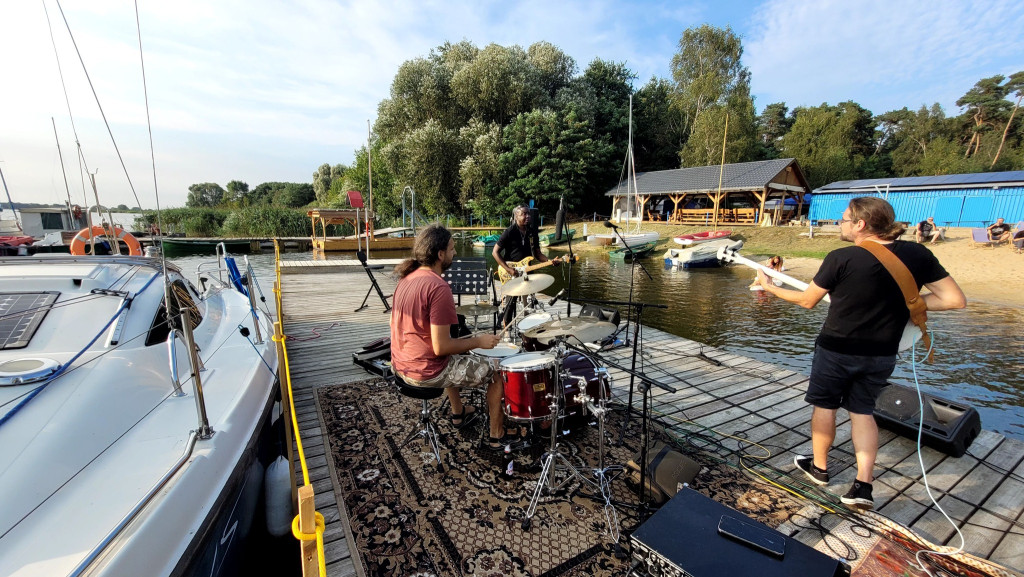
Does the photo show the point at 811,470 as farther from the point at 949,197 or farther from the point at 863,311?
the point at 949,197

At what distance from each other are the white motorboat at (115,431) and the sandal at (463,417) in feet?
4.43

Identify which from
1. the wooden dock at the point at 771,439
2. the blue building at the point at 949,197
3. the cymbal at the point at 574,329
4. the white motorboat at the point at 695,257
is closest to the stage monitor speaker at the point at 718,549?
the wooden dock at the point at 771,439

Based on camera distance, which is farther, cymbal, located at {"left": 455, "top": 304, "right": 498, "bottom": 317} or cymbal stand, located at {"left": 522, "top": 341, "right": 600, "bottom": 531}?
cymbal, located at {"left": 455, "top": 304, "right": 498, "bottom": 317}

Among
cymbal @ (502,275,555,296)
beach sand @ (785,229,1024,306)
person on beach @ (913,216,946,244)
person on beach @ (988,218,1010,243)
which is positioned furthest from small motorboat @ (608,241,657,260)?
cymbal @ (502,275,555,296)

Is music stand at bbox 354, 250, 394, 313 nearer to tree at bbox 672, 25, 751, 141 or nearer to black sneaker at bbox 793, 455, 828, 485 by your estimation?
black sneaker at bbox 793, 455, 828, 485

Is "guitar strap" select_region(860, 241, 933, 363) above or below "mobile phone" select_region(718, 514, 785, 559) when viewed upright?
above

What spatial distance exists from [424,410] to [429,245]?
1.26 metres

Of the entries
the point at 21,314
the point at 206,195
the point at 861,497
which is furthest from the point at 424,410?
the point at 206,195

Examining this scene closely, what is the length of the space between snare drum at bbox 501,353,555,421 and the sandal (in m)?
0.71

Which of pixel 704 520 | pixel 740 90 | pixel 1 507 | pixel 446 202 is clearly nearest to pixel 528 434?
pixel 704 520

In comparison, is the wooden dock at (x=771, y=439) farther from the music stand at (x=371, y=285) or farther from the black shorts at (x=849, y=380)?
the black shorts at (x=849, y=380)

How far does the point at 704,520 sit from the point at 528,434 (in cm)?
148

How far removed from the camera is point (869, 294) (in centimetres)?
238

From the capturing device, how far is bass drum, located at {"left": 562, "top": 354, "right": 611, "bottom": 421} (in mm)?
2988
